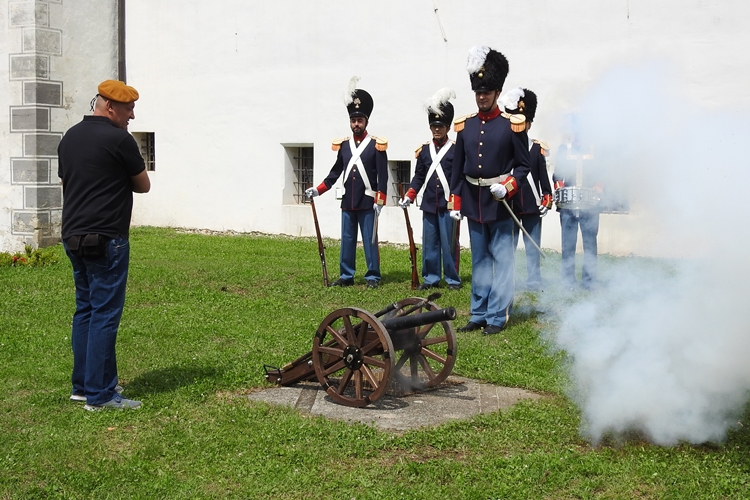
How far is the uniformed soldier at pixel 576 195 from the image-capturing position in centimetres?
515

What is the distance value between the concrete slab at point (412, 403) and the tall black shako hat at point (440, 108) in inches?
178

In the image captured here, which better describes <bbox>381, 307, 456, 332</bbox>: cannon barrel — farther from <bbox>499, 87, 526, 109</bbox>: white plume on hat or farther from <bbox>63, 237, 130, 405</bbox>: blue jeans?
<bbox>499, 87, 526, 109</bbox>: white plume on hat

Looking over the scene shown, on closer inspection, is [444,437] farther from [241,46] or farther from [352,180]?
[241,46]

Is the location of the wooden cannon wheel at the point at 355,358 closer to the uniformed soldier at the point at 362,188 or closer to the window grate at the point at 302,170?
the uniformed soldier at the point at 362,188

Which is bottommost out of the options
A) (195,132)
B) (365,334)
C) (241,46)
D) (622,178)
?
(365,334)

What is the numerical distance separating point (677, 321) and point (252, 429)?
239 cm

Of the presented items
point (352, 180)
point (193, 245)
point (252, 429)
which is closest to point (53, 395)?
point (252, 429)

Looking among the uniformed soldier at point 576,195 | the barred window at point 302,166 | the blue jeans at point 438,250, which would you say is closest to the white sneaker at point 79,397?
the uniformed soldier at point 576,195

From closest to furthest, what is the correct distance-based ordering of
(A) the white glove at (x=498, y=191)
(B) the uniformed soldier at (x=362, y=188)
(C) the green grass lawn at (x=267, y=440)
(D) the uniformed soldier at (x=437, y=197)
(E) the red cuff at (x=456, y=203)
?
(C) the green grass lawn at (x=267, y=440)
(A) the white glove at (x=498, y=191)
(E) the red cuff at (x=456, y=203)
(D) the uniformed soldier at (x=437, y=197)
(B) the uniformed soldier at (x=362, y=188)

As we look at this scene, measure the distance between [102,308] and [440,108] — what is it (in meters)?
5.48

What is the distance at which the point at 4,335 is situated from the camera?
307 inches

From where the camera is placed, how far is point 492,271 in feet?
26.6

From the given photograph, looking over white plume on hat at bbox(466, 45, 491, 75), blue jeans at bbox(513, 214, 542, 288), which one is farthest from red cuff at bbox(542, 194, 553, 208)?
white plume on hat at bbox(466, 45, 491, 75)

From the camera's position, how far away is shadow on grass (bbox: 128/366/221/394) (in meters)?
6.20
